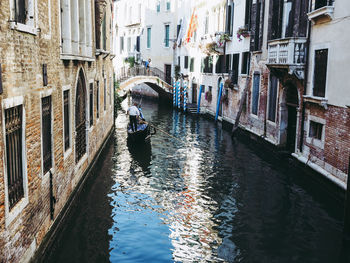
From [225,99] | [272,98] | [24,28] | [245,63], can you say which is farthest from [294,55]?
[225,99]

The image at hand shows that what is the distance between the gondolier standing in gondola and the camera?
580 inches

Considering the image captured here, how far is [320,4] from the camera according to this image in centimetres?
1025

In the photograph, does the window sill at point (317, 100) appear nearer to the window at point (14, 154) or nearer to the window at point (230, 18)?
the window at point (14, 154)

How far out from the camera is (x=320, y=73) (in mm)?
10234

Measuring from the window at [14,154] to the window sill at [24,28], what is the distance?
0.88m

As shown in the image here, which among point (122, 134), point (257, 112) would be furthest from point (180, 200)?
point (122, 134)

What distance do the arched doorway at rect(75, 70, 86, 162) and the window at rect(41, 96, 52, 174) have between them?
92.8 inches

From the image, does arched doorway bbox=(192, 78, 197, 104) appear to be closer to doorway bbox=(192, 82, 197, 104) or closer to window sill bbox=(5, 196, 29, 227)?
doorway bbox=(192, 82, 197, 104)

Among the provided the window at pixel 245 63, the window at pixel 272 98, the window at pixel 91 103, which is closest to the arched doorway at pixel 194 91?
the window at pixel 245 63

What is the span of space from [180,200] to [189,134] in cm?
896

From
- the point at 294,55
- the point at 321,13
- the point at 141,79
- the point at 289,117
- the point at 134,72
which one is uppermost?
the point at 321,13

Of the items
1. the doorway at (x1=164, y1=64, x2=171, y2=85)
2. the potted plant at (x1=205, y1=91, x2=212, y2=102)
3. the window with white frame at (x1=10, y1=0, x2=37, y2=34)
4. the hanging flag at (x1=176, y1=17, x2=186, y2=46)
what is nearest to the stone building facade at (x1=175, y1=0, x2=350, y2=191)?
the potted plant at (x1=205, y1=91, x2=212, y2=102)

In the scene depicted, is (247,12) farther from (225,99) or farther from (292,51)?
(292,51)

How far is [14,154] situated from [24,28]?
4.83 feet
